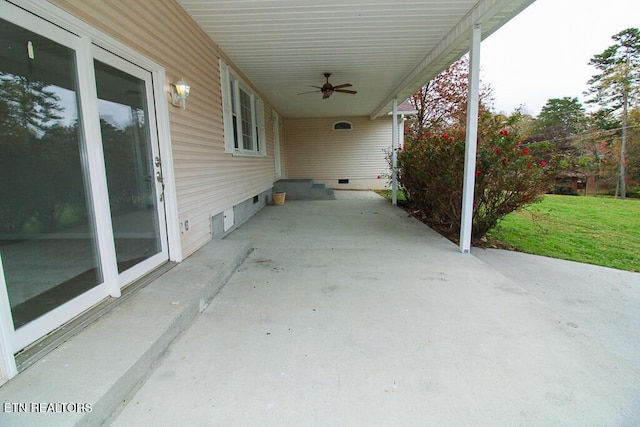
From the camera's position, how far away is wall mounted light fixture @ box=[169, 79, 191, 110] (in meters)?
3.25

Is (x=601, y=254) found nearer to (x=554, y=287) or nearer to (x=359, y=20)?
(x=554, y=287)

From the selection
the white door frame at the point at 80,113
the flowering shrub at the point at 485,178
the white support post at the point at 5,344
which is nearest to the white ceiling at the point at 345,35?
the flowering shrub at the point at 485,178

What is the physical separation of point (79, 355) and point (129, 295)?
2.59 feet

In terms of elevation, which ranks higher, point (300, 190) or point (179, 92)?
point (179, 92)

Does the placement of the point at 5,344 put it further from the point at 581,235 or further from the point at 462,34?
the point at 581,235

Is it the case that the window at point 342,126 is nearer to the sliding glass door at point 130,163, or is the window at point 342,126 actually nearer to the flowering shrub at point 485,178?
the flowering shrub at point 485,178

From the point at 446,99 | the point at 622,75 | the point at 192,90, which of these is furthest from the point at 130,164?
the point at 622,75

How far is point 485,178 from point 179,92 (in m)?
4.13

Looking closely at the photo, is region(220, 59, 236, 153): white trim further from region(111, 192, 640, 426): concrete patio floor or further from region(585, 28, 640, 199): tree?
region(585, 28, 640, 199): tree

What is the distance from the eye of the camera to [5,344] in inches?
55.7

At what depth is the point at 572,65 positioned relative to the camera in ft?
87.6

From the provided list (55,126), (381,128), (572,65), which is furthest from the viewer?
(572,65)

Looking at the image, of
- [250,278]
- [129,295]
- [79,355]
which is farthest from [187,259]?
[79,355]

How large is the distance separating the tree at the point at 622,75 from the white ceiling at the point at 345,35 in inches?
790
